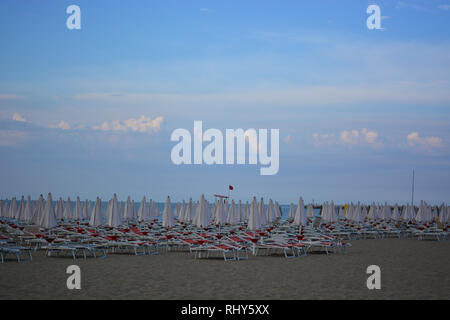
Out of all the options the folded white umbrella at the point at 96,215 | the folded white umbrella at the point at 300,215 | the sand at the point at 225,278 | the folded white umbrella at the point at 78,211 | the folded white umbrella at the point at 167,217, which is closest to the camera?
the sand at the point at 225,278

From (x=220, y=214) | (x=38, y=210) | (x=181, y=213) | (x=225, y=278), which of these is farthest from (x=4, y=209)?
(x=225, y=278)

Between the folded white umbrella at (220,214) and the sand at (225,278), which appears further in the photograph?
the folded white umbrella at (220,214)

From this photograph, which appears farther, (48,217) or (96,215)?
(96,215)

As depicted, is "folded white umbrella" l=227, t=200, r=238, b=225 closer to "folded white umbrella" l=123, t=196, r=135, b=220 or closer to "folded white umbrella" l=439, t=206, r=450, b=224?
"folded white umbrella" l=123, t=196, r=135, b=220

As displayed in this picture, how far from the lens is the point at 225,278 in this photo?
986 cm

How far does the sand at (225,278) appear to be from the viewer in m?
7.95

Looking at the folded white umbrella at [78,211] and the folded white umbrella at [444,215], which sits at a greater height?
the folded white umbrella at [78,211]

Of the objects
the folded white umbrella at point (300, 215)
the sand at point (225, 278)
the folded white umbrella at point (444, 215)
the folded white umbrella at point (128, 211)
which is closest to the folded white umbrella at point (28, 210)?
the folded white umbrella at point (128, 211)

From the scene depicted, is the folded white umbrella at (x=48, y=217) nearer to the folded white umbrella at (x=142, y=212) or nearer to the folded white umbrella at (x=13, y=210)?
the folded white umbrella at (x=142, y=212)

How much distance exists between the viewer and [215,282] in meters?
9.28

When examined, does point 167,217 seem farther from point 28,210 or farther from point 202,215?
point 28,210

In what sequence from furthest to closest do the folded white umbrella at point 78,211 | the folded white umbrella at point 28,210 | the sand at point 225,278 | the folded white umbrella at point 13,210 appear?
the folded white umbrella at point 13,210, the folded white umbrella at point 78,211, the folded white umbrella at point 28,210, the sand at point 225,278

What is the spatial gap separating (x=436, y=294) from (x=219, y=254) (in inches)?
326

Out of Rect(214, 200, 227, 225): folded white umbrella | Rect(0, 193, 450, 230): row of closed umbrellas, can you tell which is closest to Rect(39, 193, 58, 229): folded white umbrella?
Rect(0, 193, 450, 230): row of closed umbrellas
